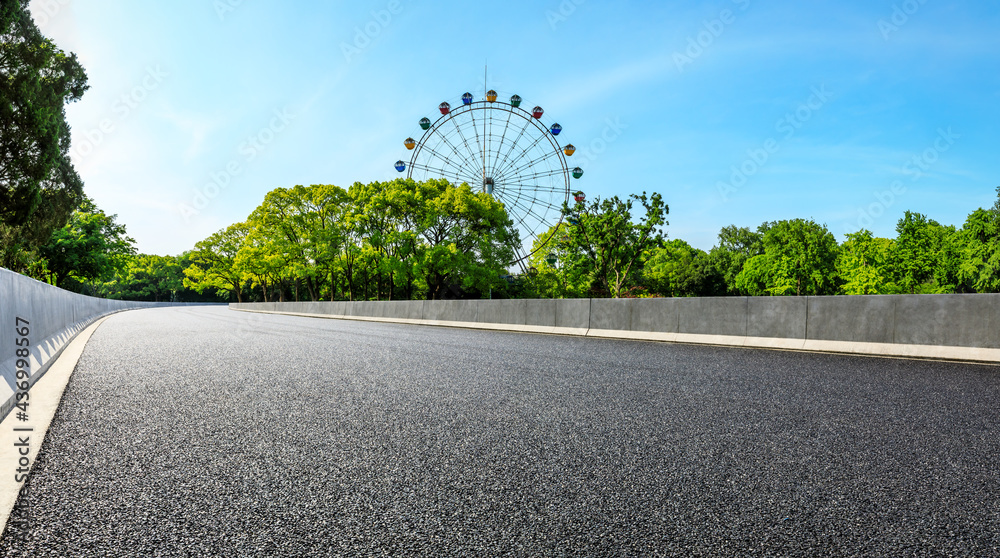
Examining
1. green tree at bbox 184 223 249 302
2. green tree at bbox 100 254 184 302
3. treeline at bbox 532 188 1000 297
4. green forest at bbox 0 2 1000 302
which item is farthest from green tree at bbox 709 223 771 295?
green tree at bbox 100 254 184 302

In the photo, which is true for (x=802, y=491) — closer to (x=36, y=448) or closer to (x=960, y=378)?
(x=36, y=448)

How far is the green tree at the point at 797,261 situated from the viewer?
2714 inches

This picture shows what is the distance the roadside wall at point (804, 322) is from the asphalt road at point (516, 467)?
2512 mm

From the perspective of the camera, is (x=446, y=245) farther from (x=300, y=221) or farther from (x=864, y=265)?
(x=864, y=265)

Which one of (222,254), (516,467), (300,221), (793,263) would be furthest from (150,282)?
(516,467)

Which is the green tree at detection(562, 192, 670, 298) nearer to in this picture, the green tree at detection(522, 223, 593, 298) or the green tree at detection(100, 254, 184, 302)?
the green tree at detection(522, 223, 593, 298)

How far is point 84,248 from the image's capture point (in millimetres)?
49375

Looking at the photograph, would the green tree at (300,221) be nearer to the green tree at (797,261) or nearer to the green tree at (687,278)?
the green tree at (687,278)

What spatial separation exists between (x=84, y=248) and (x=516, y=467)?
191 ft

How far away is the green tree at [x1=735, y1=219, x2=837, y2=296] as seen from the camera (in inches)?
2714

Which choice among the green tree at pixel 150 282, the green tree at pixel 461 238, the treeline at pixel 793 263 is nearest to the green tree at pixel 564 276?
the treeline at pixel 793 263

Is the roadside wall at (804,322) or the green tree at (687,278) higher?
the green tree at (687,278)

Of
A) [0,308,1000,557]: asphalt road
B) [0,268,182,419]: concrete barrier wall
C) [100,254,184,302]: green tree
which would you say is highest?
[100,254,184,302]: green tree

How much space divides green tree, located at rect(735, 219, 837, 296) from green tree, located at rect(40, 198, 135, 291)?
69689mm
